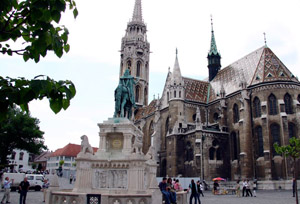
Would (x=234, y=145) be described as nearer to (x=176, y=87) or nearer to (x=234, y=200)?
(x=176, y=87)

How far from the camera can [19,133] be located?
32875 millimetres

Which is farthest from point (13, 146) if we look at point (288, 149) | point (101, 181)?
point (288, 149)

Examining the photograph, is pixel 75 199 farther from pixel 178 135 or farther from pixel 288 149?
pixel 178 135

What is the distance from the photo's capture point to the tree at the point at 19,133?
106 ft

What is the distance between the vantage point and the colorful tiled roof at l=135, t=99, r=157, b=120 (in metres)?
54.7

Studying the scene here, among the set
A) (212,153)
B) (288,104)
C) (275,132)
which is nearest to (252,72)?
(288,104)

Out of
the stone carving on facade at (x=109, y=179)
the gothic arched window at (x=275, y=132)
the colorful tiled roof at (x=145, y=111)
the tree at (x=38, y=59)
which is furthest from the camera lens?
the colorful tiled roof at (x=145, y=111)

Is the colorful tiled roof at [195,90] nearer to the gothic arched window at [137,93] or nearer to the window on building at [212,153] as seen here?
the window on building at [212,153]

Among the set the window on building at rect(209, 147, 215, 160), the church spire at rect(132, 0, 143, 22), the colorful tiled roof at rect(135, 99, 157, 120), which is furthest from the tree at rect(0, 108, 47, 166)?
the church spire at rect(132, 0, 143, 22)

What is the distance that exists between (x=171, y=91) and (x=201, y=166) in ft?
42.7

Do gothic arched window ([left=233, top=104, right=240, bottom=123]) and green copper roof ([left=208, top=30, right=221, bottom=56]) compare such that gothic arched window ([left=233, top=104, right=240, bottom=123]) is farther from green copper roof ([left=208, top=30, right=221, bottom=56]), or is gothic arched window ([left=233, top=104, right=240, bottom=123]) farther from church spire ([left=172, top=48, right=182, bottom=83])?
green copper roof ([left=208, top=30, right=221, bottom=56])

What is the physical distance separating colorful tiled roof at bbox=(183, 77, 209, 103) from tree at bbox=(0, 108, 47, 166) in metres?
22.6

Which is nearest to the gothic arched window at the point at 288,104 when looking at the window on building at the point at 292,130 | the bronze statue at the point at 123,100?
the window on building at the point at 292,130

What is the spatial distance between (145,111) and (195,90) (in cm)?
1401
